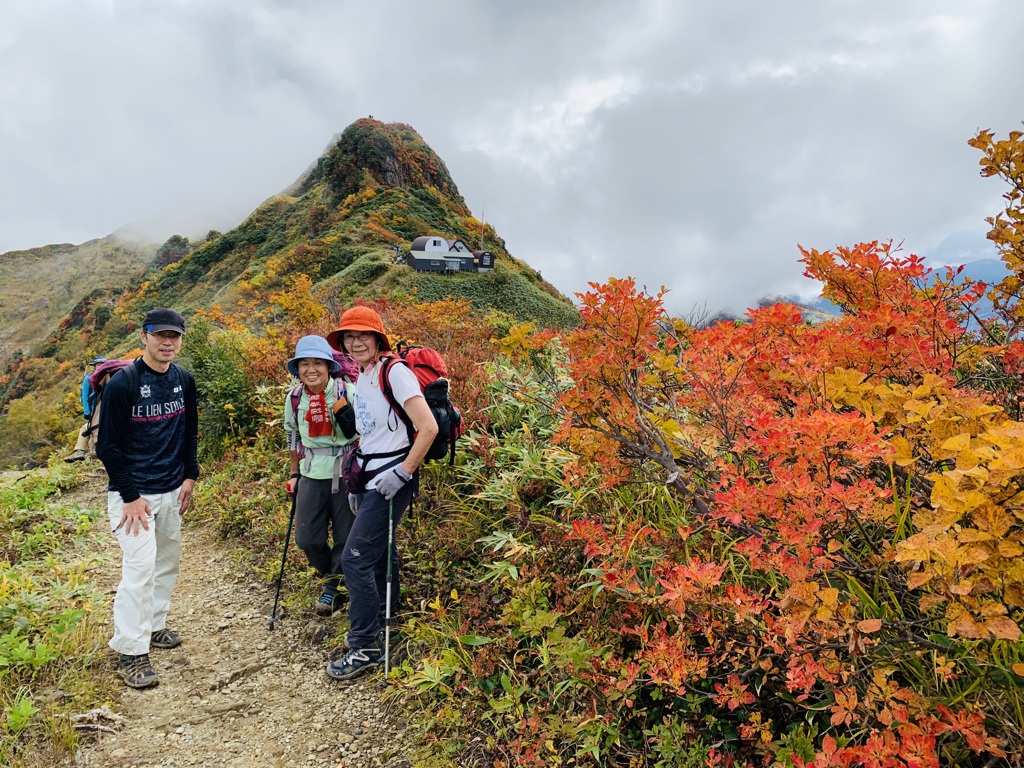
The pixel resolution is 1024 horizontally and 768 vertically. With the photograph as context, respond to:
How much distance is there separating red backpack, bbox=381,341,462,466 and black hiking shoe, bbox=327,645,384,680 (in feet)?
4.20

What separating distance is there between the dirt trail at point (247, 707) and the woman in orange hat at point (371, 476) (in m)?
0.22

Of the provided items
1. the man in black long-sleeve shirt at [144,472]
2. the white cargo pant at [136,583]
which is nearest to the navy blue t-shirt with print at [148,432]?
the man in black long-sleeve shirt at [144,472]

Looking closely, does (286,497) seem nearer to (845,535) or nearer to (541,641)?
(541,641)

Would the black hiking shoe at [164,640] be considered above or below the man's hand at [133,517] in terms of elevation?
below

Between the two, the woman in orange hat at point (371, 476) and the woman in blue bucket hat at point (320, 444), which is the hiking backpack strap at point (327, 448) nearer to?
the woman in blue bucket hat at point (320, 444)

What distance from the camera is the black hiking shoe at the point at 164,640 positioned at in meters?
3.76

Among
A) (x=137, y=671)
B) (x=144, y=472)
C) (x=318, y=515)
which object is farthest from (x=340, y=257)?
(x=137, y=671)

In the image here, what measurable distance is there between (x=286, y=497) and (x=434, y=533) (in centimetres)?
237

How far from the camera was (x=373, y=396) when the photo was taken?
3312 mm

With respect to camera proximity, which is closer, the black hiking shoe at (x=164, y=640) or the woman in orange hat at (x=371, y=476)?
the woman in orange hat at (x=371, y=476)

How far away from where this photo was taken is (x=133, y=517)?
333 cm

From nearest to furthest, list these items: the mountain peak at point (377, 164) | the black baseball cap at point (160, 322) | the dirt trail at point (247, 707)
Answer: the dirt trail at point (247, 707) → the black baseball cap at point (160, 322) → the mountain peak at point (377, 164)

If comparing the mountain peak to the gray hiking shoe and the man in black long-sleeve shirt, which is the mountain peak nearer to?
the man in black long-sleeve shirt

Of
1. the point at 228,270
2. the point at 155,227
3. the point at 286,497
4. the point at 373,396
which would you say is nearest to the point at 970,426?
the point at 373,396
